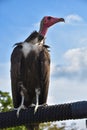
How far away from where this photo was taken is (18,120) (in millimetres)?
5160

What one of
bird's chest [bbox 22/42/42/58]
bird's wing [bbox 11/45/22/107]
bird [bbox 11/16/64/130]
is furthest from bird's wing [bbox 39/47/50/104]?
bird's wing [bbox 11/45/22/107]

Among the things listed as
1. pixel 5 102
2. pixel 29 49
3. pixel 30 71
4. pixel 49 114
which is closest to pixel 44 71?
pixel 30 71

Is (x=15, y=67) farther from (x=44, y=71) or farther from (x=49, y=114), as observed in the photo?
(x=49, y=114)

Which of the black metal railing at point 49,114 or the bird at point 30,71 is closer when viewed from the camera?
the black metal railing at point 49,114

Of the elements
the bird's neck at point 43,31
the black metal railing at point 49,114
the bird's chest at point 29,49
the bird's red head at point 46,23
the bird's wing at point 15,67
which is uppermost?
the bird's red head at point 46,23

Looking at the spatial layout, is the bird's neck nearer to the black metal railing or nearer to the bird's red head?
the bird's red head

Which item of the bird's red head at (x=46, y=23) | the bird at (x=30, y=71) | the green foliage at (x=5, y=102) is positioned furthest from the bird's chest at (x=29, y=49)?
the green foliage at (x=5, y=102)

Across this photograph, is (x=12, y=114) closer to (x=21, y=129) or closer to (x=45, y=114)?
(x=45, y=114)

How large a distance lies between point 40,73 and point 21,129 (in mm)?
10781

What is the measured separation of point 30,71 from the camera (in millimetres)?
7473

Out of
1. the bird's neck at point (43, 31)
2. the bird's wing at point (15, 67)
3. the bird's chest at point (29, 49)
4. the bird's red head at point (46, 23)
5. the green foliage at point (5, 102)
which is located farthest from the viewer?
the green foliage at point (5, 102)

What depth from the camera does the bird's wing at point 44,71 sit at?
7.25 meters

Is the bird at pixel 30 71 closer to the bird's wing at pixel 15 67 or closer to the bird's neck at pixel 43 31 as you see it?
the bird's wing at pixel 15 67

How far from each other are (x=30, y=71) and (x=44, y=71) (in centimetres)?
33
